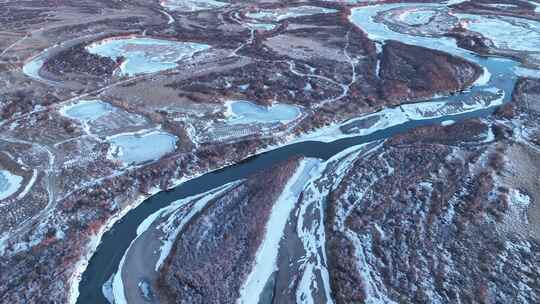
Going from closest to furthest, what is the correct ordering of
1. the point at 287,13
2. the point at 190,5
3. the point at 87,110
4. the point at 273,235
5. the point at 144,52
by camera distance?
1. the point at 273,235
2. the point at 87,110
3. the point at 144,52
4. the point at 287,13
5. the point at 190,5

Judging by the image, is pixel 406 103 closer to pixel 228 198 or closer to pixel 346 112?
pixel 346 112

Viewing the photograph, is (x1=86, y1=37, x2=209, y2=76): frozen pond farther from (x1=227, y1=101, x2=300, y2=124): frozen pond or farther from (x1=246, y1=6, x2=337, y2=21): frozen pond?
(x1=246, y1=6, x2=337, y2=21): frozen pond

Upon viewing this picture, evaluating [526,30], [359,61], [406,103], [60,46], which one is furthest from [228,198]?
[526,30]

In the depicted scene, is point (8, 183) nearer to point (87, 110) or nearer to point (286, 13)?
point (87, 110)

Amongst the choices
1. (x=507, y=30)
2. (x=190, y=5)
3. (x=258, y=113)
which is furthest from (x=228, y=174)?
(x=190, y=5)

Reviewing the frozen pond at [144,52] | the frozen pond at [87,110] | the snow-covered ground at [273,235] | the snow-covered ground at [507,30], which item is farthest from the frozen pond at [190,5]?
the snow-covered ground at [273,235]

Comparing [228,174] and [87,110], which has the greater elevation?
[87,110]
